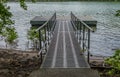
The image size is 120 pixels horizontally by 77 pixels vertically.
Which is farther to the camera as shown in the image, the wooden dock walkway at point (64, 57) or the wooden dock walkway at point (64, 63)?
the wooden dock walkway at point (64, 57)

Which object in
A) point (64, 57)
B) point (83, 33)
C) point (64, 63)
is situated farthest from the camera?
point (83, 33)

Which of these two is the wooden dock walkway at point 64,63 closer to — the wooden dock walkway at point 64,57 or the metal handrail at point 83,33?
the wooden dock walkway at point 64,57

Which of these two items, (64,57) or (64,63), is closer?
(64,63)

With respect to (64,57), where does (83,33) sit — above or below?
above

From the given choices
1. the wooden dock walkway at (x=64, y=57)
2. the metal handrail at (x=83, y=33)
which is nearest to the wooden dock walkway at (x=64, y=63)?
the wooden dock walkway at (x=64, y=57)

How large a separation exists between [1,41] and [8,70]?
1228 centimetres

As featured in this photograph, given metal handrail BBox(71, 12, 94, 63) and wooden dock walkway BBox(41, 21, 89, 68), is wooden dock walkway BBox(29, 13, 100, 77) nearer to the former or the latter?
wooden dock walkway BBox(41, 21, 89, 68)

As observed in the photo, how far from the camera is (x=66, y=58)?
864cm

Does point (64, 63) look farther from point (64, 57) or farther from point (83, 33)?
point (83, 33)

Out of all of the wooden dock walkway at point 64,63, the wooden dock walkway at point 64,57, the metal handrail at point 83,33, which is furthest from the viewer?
the metal handrail at point 83,33

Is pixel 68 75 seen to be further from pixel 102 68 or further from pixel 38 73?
pixel 102 68

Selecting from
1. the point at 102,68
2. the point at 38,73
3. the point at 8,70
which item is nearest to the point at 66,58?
the point at 102,68

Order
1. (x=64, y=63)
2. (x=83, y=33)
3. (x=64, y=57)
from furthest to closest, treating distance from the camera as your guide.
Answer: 1. (x=83, y=33)
2. (x=64, y=57)
3. (x=64, y=63)

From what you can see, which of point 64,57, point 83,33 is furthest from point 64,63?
point 83,33
